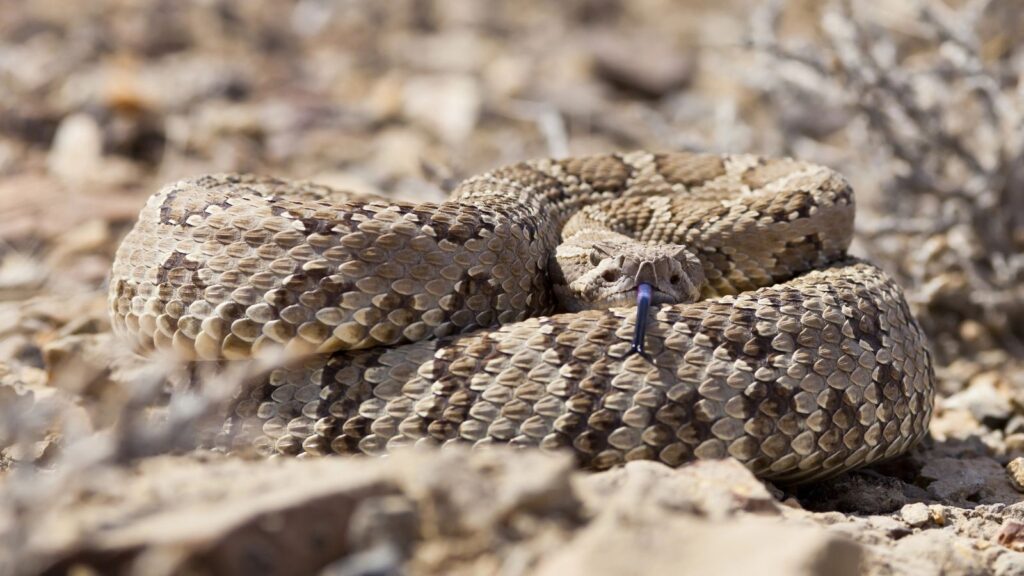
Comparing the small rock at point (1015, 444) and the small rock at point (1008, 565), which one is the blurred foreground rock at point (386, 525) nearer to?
the small rock at point (1008, 565)

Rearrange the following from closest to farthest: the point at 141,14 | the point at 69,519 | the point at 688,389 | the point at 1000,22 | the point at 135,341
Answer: the point at 69,519
the point at 688,389
the point at 135,341
the point at 1000,22
the point at 141,14

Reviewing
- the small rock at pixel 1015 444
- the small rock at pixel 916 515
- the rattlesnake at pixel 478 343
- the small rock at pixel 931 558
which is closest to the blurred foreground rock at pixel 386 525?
the small rock at pixel 931 558

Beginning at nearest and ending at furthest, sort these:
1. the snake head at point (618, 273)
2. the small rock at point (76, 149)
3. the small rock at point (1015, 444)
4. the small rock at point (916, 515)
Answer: the small rock at point (916, 515) < the snake head at point (618, 273) < the small rock at point (1015, 444) < the small rock at point (76, 149)

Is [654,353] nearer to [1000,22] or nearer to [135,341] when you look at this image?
[135,341]

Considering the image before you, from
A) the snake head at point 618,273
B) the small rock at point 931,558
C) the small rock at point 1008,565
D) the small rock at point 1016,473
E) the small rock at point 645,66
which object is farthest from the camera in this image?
the small rock at point 645,66

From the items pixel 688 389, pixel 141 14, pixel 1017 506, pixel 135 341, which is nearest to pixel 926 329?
pixel 1017 506

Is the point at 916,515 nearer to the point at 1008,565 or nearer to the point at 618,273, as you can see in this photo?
the point at 1008,565
